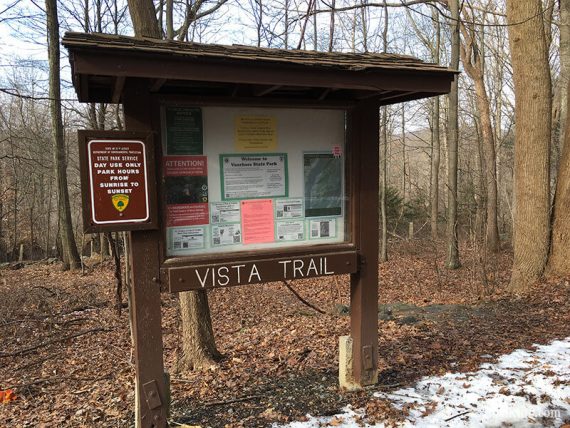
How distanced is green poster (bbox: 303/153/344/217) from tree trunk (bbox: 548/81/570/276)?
613 cm

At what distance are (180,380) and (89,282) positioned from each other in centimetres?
907

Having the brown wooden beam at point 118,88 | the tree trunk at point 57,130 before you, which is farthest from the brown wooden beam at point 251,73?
the tree trunk at point 57,130

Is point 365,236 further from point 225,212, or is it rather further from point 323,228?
point 225,212

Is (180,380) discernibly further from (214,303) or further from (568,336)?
(214,303)

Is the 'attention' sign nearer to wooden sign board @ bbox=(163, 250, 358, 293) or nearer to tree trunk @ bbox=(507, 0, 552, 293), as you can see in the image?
wooden sign board @ bbox=(163, 250, 358, 293)

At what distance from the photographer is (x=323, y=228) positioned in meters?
3.68

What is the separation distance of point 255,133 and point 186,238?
94cm

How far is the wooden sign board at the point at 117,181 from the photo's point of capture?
9.40ft

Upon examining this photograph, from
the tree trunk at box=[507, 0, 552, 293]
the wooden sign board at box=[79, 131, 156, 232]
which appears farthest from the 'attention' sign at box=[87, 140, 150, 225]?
the tree trunk at box=[507, 0, 552, 293]

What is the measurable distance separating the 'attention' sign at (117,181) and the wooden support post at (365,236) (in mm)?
1649

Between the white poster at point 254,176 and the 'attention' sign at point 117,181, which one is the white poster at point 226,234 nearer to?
the white poster at point 254,176

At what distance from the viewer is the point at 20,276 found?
14.8 meters

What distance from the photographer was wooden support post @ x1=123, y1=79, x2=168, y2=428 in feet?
9.84

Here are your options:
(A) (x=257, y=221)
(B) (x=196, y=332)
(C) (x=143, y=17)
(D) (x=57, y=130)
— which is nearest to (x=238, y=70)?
(A) (x=257, y=221)
